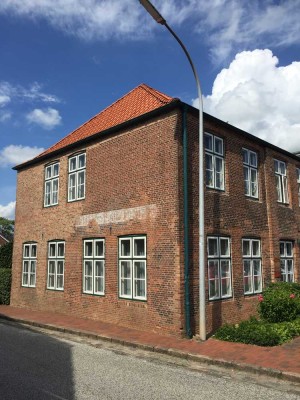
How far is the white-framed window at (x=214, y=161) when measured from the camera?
12250 millimetres

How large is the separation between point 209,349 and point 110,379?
3020 millimetres

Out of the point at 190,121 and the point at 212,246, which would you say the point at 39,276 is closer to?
the point at 212,246

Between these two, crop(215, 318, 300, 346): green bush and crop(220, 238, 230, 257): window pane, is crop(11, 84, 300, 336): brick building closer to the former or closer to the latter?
crop(220, 238, 230, 257): window pane

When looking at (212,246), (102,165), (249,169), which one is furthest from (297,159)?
(102,165)

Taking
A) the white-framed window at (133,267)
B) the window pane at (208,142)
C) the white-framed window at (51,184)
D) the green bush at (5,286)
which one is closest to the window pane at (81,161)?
the white-framed window at (51,184)

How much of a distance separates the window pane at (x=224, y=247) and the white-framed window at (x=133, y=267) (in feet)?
8.14

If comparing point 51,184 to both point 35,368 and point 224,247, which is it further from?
point 35,368

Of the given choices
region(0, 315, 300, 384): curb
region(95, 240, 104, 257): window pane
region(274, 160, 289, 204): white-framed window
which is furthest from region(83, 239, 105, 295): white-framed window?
region(274, 160, 289, 204): white-framed window

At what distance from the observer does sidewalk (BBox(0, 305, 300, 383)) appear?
7588 millimetres

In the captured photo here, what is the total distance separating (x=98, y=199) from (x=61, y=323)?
14.2ft

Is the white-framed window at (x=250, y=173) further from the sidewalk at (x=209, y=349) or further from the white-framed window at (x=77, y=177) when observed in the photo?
the white-framed window at (x=77, y=177)

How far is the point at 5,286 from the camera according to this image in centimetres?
1789

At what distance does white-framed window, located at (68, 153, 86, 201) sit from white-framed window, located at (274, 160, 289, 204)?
307 inches

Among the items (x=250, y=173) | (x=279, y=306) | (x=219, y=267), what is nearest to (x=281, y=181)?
(x=250, y=173)
